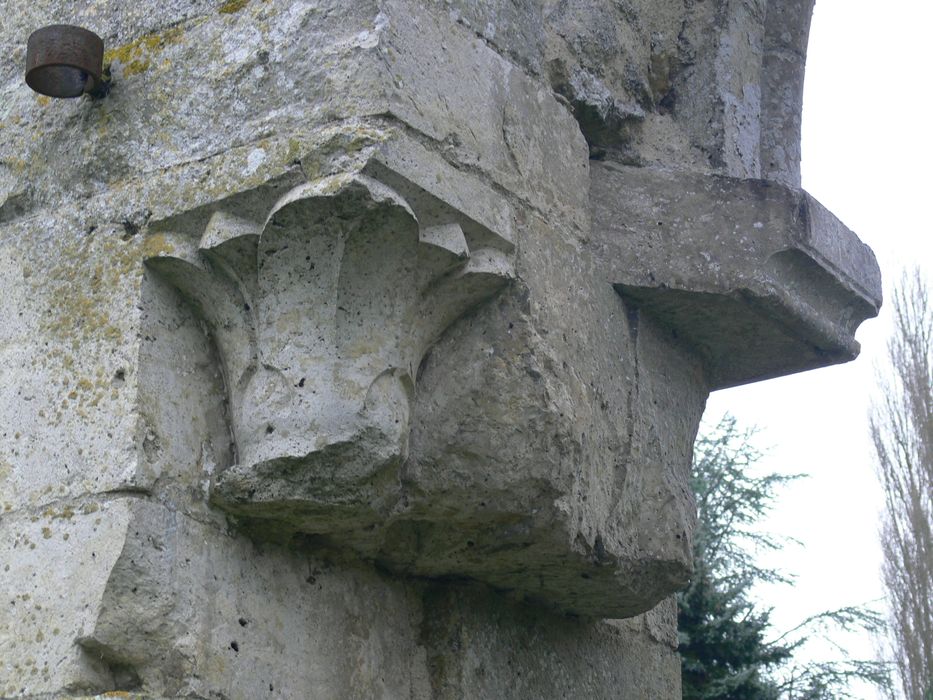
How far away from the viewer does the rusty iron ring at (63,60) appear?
8.59ft

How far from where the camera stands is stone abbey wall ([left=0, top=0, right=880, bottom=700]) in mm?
2412

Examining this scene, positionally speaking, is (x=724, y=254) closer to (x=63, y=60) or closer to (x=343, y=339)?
(x=343, y=339)

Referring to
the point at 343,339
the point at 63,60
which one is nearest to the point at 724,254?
the point at 343,339

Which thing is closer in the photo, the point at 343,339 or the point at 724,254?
the point at 343,339

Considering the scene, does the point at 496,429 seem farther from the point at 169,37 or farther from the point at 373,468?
the point at 169,37

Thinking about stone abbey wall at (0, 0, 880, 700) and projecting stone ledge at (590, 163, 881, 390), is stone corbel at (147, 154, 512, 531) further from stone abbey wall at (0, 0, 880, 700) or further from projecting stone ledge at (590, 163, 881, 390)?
projecting stone ledge at (590, 163, 881, 390)

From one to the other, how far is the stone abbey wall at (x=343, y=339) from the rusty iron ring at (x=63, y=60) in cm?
7

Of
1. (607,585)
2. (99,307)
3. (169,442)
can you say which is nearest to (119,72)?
(99,307)

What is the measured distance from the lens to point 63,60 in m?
2.62

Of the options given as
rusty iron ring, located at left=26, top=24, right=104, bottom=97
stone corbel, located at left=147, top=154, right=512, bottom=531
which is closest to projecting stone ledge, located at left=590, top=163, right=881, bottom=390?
stone corbel, located at left=147, top=154, right=512, bottom=531

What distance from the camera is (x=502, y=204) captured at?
2674 mm

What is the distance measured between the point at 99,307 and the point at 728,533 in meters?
7.61

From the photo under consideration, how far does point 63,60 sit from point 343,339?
2.48 feet

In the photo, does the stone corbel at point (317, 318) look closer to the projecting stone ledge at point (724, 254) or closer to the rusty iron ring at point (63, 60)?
the rusty iron ring at point (63, 60)
